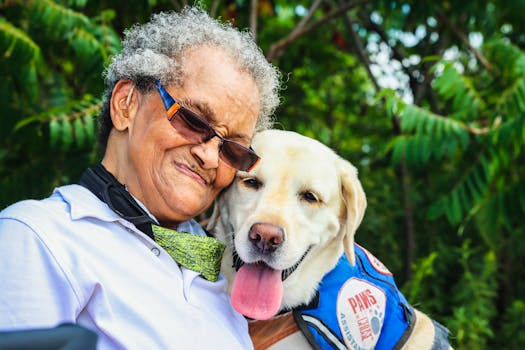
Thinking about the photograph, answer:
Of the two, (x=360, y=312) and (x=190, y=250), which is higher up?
(x=190, y=250)

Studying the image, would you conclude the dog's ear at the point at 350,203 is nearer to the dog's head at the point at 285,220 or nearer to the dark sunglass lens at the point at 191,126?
the dog's head at the point at 285,220

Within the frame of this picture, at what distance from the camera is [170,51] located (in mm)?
2061

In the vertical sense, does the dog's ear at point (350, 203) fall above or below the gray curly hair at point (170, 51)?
below

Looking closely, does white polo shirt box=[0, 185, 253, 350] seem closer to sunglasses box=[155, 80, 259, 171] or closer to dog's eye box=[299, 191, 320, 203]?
sunglasses box=[155, 80, 259, 171]

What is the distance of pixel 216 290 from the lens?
2004mm

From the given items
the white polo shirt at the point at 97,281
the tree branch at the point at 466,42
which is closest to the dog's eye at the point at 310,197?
the white polo shirt at the point at 97,281

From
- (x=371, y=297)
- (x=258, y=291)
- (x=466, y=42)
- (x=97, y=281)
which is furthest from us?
(x=466, y=42)

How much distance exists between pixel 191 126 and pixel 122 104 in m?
0.33

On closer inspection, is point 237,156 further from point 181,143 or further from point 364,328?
point 364,328

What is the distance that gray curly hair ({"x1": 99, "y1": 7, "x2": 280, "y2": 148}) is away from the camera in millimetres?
2010

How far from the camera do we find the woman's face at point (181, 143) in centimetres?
197

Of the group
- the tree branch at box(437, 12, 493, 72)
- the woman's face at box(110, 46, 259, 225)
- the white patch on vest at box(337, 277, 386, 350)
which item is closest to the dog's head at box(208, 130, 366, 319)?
the white patch on vest at box(337, 277, 386, 350)

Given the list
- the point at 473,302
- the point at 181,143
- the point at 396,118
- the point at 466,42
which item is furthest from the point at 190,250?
the point at 466,42

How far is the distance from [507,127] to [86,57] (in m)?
3.03
